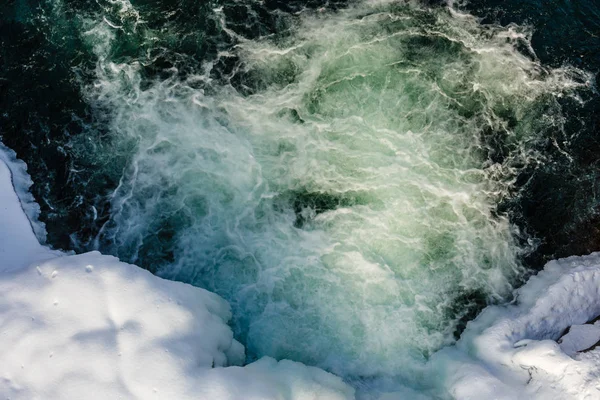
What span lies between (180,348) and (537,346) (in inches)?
305

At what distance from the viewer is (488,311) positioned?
1290cm

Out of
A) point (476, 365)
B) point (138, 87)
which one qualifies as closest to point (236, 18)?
point (138, 87)

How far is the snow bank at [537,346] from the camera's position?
34.7 feet

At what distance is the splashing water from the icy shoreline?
128cm

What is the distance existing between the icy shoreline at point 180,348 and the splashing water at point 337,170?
128cm

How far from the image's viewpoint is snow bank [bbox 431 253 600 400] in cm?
1056

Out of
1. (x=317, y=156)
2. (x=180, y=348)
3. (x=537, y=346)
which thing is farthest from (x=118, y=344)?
(x=537, y=346)

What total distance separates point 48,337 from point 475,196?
37.3 ft

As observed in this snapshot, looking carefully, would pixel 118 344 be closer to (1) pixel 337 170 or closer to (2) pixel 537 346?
(1) pixel 337 170

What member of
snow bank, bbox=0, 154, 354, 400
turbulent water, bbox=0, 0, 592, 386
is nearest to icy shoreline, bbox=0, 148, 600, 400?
snow bank, bbox=0, 154, 354, 400

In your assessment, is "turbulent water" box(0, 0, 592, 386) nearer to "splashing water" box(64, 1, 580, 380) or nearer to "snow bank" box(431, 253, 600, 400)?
"splashing water" box(64, 1, 580, 380)

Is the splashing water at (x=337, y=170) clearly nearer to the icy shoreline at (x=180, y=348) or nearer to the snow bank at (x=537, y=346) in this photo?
the snow bank at (x=537, y=346)

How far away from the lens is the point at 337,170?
14.5 m

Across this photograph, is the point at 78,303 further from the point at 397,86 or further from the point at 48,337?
the point at 397,86
